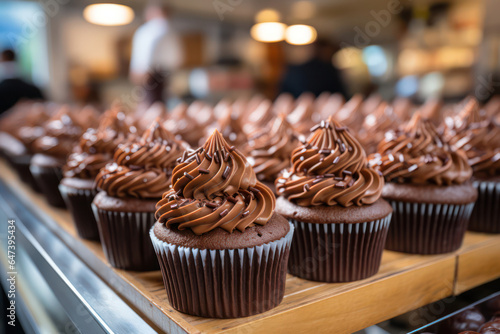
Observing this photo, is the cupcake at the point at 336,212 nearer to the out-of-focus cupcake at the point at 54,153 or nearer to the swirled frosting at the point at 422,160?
the swirled frosting at the point at 422,160

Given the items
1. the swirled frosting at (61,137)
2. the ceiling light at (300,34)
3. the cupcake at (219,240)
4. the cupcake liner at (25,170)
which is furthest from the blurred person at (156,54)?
the cupcake at (219,240)

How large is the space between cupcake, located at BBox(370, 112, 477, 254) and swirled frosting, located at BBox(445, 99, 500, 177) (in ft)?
0.95

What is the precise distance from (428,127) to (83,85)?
8.43 meters

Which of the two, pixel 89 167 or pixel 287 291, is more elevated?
pixel 89 167

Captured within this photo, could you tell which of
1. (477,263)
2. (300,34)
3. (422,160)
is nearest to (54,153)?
(422,160)

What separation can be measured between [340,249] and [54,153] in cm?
202

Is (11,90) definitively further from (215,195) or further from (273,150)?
(215,195)

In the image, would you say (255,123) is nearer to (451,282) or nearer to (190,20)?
(451,282)

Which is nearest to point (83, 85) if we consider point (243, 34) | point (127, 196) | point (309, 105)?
point (243, 34)

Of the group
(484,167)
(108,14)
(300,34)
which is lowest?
(484,167)

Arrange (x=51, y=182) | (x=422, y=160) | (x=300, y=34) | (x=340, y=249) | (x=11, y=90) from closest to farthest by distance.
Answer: (x=340, y=249)
(x=422, y=160)
(x=51, y=182)
(x=11, y=90)
(x=300, y=34)

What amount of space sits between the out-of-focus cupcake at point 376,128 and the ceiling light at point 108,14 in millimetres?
6458

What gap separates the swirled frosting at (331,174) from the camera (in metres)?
1.69

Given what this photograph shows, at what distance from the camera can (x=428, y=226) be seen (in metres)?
1.97
